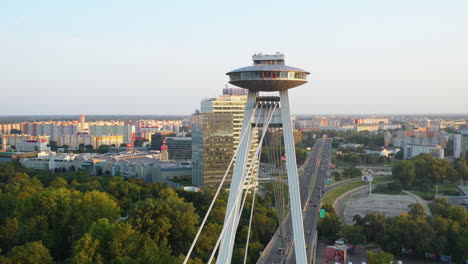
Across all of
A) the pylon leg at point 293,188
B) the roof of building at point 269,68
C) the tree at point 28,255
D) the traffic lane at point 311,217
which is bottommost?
the traffic lane at point 311,217

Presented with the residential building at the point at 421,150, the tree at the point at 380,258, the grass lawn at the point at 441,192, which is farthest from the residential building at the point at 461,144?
the tree at the point at 380,258

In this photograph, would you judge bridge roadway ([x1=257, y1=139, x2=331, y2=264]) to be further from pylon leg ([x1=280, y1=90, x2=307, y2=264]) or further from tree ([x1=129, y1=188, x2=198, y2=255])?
pylon leg ([x1=280, y1=90, x2=307, y2=264])

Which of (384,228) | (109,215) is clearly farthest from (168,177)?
(384,228)

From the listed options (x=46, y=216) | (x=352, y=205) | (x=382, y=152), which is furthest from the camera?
(x=382, y=152)

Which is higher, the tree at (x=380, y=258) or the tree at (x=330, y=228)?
the tree at (x=380, y=258)

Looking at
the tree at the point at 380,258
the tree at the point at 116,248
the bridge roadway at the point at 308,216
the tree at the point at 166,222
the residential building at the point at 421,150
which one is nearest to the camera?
the tree at the point at 116,248

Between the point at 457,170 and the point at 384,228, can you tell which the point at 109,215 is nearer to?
the point at 384,228

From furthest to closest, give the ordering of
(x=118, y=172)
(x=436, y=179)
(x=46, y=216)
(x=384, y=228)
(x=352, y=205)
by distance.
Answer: (x=118, y=172)
(x=436, y=179)
(x=352, y=205)
(x=384, y=228)
(x=46, y=216)

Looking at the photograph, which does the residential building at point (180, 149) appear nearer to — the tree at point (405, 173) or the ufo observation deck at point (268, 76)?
the tree at point (405, 173)

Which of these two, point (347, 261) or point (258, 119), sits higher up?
point (258, 119)
